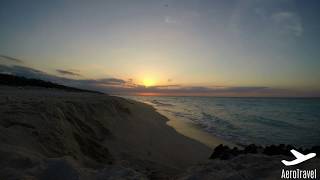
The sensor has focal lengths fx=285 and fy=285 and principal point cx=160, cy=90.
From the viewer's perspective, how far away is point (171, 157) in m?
Result: 11.1

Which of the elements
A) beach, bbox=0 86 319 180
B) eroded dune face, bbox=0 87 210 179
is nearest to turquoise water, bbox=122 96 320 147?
beach, bbox=0 86 319 180

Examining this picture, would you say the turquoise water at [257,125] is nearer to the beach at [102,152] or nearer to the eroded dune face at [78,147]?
the beach at [102,152]

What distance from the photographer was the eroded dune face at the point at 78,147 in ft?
15.8

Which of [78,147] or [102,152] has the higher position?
[78,147]

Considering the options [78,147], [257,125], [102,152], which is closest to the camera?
[78,147]

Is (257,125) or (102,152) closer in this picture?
(102,152)

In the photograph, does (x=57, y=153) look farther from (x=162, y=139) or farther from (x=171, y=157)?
(x=162, y=139)

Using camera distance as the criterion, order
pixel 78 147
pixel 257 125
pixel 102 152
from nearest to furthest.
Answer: pixel 78 147
pixel 102 152
pixel 257 125

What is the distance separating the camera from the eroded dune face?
15.8 feet

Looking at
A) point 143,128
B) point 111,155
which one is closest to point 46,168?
point 111,155

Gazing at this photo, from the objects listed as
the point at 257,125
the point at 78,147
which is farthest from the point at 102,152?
the point at 257,125

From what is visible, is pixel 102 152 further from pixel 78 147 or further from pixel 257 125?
pixel 257 125

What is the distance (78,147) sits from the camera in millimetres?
8047

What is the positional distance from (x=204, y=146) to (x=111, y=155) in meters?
6.45
